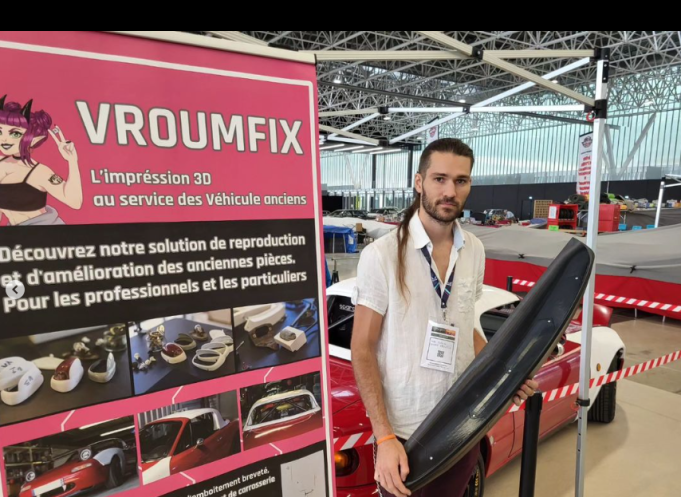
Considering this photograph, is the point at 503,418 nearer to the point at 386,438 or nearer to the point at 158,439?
the point at 386,438

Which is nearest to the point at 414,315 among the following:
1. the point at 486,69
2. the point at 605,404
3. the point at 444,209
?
the point at 444,209

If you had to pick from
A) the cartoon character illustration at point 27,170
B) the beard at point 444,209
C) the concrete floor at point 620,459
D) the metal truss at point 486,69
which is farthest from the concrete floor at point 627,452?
the metal truss at point 486,69

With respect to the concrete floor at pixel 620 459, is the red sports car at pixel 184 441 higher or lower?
higher

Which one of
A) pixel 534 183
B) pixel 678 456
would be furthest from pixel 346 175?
pixel 678 456

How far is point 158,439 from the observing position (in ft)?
3.87

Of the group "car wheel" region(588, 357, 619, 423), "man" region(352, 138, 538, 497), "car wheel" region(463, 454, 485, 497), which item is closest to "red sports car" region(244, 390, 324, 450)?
"man" region(352, 138, 538, 497)

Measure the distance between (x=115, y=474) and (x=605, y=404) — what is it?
3.96 m

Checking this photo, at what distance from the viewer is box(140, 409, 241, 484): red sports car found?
117 cm

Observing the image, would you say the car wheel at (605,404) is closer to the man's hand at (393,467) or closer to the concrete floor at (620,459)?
the concrete floor at (620,459)

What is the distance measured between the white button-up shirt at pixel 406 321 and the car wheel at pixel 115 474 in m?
0.86

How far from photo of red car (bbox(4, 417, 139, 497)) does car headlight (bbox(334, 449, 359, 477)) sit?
1.06 metres

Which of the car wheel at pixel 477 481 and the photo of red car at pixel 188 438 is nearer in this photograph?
the photo of red car at pixel 188 438

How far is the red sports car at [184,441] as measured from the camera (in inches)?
46.1

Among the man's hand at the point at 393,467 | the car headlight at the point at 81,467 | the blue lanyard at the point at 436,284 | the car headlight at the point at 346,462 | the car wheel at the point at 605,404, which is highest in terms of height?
the blue lanyard at the point at 436,284
